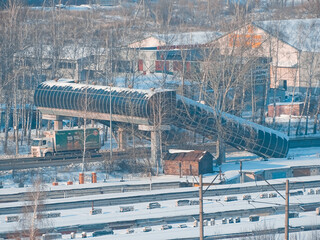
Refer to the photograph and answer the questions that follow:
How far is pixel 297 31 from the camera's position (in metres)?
56.6

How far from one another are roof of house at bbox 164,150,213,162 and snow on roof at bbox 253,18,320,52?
21.0 m

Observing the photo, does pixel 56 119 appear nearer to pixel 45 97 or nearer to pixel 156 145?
pixel 45 97

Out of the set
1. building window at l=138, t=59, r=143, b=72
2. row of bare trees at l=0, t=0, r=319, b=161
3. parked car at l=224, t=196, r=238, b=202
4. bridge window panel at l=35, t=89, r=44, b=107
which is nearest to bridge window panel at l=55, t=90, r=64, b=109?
bridge window panel at l=35, t=89, r=44, b=107

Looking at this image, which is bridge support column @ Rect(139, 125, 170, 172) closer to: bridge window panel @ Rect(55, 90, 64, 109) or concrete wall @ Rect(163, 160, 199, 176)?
concrete wall @ Rect(163, 160, 199, 176)

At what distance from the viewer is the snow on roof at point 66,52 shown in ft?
150

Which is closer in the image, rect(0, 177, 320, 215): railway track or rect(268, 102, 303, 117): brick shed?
rect(0, 177, 320, 215): railway track

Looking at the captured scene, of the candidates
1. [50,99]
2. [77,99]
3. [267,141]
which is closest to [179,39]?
[50,99]

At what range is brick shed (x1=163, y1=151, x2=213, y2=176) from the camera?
105 feet

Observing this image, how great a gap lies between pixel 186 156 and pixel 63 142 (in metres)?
6.35

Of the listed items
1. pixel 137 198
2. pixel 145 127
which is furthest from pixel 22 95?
pixel 137 198

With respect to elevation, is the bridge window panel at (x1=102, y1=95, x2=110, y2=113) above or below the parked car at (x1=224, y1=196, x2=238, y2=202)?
above

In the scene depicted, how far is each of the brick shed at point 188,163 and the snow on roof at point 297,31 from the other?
2106 cm

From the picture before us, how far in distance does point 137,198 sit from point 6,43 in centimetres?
1871

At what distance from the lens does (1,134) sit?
41812mm
